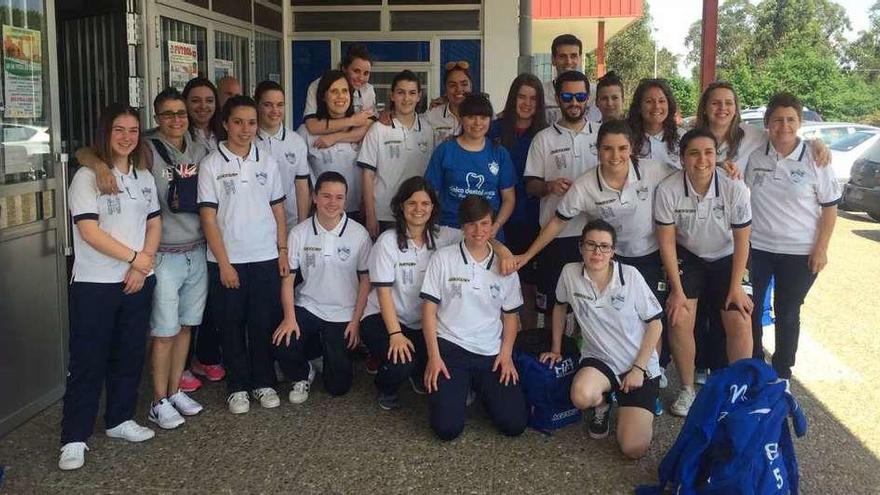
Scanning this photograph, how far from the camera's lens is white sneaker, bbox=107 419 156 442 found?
4.01 metres

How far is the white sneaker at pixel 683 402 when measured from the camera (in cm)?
446

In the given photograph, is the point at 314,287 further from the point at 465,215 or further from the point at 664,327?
the point at 664,327

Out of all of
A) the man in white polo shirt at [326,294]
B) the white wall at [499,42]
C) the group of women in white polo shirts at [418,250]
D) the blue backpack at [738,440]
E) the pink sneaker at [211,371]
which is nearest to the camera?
the blue backpack at [738,440]

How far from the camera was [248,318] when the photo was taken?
14.8 ft

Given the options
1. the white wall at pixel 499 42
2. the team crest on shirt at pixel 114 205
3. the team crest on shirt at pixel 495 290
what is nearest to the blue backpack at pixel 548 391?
the team crest on shirt at pixel 495 290

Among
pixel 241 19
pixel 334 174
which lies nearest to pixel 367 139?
pixel 334 174

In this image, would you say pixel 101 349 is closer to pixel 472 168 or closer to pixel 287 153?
pixel 287 153

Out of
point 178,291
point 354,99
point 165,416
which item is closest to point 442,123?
point 354,99

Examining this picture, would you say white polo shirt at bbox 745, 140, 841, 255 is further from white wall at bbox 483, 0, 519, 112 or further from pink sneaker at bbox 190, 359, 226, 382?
white wall at bbox 483, 0, 519, 112

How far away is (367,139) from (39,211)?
1.86 metres

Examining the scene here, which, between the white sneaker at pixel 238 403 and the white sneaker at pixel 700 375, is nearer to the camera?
the white sneaker at pixel 238 403

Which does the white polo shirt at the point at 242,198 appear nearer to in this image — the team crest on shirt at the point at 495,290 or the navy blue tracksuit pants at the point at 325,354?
the navy blue tracksuit pants at the point at 325,354

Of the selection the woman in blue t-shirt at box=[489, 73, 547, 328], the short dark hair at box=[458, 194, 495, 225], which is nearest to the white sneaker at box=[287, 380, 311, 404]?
the short dark hair at box=[458, 194, 495, 225]

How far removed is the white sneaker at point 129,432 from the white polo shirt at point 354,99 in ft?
6.88
